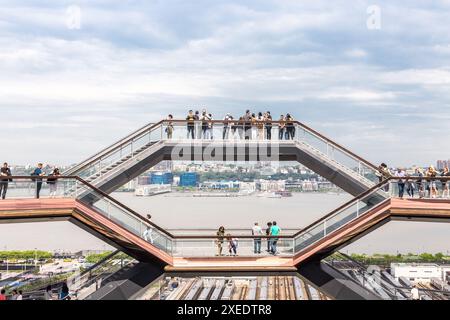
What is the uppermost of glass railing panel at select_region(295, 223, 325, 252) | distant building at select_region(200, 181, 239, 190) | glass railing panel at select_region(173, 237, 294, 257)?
distant building at select_region(200, 181, 239, 190)

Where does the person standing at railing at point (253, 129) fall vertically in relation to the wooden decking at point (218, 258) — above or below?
above

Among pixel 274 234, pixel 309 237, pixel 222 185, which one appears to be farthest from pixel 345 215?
pixel 222 185

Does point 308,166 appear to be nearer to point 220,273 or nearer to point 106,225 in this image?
point 220,273

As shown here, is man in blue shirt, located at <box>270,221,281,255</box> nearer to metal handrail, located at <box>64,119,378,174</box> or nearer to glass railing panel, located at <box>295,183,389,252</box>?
glass railing panel, located at <box>295,183,389,252</box>

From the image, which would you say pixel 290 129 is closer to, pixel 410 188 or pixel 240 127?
pixel 240 127

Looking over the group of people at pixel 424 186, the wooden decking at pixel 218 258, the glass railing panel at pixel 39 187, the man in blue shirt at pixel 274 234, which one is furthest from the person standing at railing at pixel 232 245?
the group of people at pixel 424 186

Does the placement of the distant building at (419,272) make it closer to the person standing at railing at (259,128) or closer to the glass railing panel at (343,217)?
the person standing at railing at (259,128)

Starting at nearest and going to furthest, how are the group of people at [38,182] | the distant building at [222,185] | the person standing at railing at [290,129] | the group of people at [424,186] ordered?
1. the group of people at [38,182]
2. the group of people at [424,186]
3. the person standing at railing at [290,129]
4. the distant building at [222,185]

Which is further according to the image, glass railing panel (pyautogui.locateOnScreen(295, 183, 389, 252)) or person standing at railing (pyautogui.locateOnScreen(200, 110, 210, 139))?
person standing at railing (pyautogui.locateOnScreen(200, 110, 210, 139))

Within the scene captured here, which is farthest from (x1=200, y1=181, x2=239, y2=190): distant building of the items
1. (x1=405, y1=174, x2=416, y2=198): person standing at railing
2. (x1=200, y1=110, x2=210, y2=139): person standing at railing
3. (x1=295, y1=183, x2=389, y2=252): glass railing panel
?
(x1=405, y1=174, x2=416, y2=198): person standing at railing

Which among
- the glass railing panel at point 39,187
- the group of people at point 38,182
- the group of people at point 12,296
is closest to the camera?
the group of people at point 38,182

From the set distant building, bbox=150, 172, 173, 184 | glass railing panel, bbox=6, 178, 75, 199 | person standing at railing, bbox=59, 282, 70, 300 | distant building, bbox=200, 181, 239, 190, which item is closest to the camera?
glass railing panel, bbox=6, 178, 75, 199

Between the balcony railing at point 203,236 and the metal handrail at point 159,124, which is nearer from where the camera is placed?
the balcony railing at point 203,236
